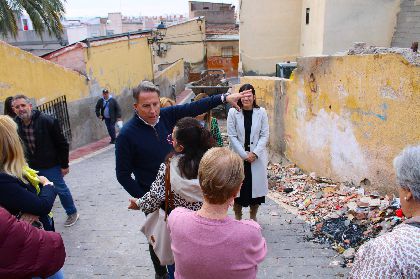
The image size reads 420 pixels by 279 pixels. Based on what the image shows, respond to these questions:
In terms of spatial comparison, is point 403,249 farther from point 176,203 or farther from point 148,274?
point 148,274

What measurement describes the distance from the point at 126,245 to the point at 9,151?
2.22 m

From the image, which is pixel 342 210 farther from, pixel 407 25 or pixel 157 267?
pixel 407 25

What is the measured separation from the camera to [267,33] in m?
20.6

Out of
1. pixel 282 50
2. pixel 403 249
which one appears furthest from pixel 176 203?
pixel 282 50

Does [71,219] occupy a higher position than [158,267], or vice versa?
[158,267]

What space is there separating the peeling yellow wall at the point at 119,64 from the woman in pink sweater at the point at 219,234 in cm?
1125

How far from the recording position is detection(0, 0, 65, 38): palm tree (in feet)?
46.6

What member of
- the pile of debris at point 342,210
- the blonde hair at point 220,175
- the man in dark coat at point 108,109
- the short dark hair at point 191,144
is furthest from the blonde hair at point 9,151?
the man in dark coat at point 108,109

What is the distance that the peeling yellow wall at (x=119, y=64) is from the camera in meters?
12.6

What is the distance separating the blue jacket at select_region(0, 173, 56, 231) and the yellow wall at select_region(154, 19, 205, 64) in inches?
1141

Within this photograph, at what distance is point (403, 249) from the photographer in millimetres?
1542

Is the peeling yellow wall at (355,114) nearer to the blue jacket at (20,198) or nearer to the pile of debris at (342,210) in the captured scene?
the pile of debris at (342,210)

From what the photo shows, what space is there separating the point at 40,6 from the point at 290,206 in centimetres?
1440

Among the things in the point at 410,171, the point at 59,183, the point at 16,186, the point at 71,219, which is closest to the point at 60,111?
the point at 71,219
